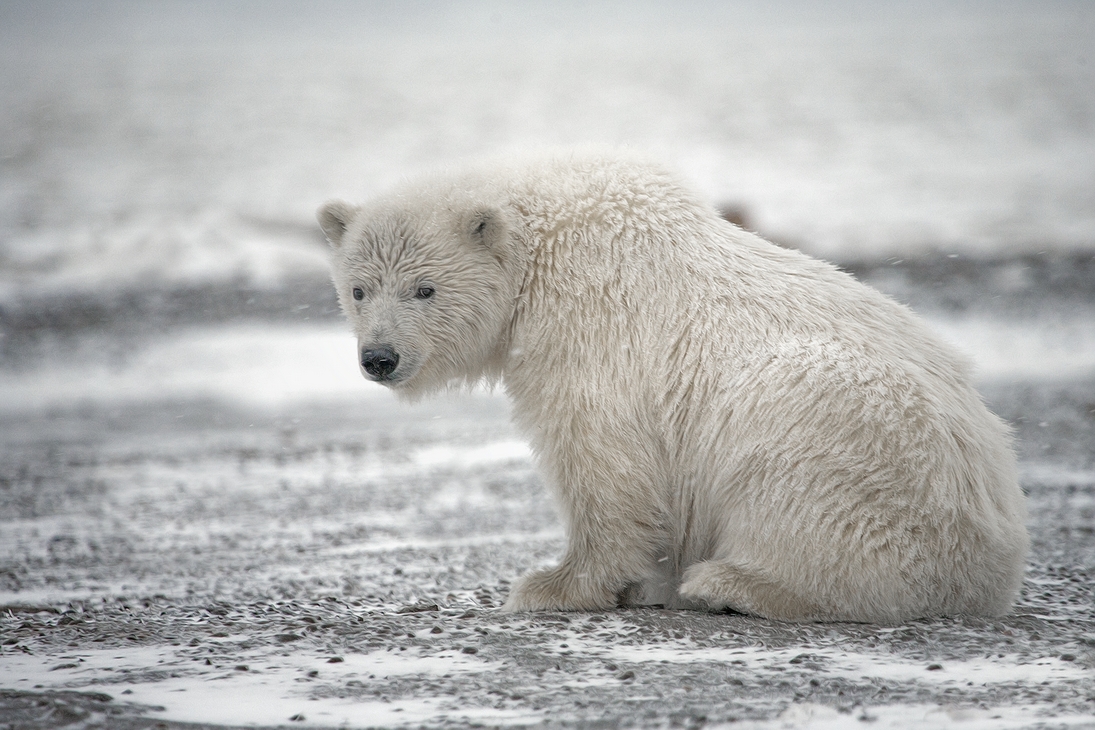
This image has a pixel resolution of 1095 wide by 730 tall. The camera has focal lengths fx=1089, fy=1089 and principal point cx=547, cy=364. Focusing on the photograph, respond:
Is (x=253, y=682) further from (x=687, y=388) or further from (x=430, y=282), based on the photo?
(x=687, y=388)

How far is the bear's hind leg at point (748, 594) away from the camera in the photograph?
13.6 feet

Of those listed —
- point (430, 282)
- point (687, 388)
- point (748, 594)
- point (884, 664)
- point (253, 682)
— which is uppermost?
point (430, 282)

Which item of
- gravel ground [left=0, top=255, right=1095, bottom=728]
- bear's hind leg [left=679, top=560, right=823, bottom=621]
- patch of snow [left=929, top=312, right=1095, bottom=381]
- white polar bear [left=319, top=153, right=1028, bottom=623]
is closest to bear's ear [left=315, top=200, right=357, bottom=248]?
white polar bear [left=319, top=153, right=1028, bottom=623]

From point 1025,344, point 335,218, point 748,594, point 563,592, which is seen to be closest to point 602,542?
point 563,592

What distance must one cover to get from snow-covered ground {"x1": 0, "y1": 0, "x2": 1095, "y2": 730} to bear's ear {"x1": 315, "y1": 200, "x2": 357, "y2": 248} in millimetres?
800

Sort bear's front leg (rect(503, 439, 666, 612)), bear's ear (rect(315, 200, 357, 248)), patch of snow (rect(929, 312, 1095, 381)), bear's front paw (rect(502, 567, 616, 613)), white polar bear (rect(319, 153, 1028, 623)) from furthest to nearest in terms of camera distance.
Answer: patch of snow (rect(929, 312, 1095, 381))
bear's ear (rect(315, 200, 357, 248))
bear's front paw (rect(502, 567, 616, 613))
bear's front leg (rect(503, 439, 666, 612))
white polar bear (rect(319, 153, 1028, 623))

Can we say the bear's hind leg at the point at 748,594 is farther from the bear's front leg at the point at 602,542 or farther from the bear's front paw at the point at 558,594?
the bear's front paw at the point at 558,594

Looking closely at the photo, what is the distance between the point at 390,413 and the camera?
35.9 feet

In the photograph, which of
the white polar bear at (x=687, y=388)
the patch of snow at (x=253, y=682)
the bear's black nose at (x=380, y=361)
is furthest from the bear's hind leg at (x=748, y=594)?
the bear's black nose at (x=380, y=361)

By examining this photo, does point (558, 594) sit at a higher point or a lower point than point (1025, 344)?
lower

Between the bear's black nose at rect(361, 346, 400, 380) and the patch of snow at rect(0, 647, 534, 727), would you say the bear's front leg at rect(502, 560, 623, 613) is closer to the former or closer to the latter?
the patch of snow at rect(0, 647, 534, 727)

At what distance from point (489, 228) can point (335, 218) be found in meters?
0.79

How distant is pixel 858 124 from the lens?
1201 inches

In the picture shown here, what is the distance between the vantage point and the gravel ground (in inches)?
129
